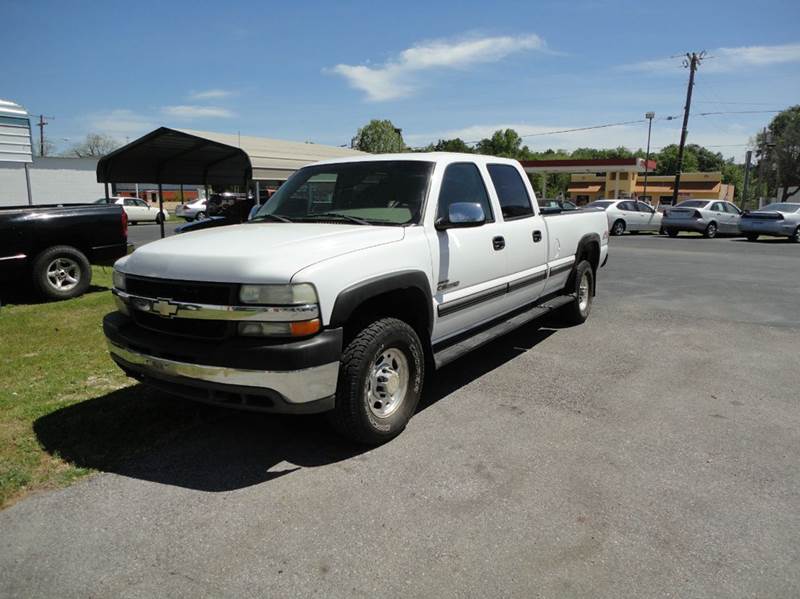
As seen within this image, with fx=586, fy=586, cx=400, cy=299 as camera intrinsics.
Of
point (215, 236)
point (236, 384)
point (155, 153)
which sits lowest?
point (236, 384)

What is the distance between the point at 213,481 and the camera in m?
3.42

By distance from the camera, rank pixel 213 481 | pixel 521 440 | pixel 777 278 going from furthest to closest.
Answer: pixel 777 278 → pixel 521 440 → pixel 213 481

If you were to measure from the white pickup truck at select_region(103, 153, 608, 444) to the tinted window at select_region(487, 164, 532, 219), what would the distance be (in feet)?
0.13

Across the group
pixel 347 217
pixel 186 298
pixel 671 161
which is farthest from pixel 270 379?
pixel 671 161

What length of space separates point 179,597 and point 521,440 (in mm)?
2322

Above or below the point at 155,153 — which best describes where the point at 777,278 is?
below

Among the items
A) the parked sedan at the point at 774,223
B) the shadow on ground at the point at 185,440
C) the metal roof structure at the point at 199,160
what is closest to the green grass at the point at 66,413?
the shadow on ground at the point at 185,440

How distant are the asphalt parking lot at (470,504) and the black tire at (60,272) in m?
5.20

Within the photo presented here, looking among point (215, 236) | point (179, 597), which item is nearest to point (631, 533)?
point (179, 597)

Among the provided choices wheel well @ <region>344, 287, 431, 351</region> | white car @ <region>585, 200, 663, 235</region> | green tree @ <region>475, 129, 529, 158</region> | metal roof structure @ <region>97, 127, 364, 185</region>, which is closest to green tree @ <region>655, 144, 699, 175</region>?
green tree @ <region>475, 129, 529, 158</region>

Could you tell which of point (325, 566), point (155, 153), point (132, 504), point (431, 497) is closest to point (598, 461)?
point (431, 497)

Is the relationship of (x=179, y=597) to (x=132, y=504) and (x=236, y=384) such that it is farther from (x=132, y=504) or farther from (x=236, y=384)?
(x=236, y=384)

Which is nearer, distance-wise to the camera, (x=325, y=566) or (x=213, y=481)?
(x=325, y=566)

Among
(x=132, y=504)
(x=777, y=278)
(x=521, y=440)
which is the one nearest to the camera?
(x=132, y=504)
